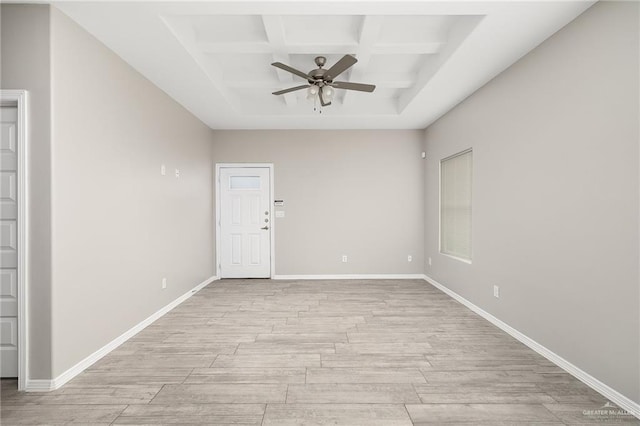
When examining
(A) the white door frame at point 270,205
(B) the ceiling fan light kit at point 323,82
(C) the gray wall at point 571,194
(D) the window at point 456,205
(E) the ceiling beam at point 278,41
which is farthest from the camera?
(A) the white door frame at point 270,205

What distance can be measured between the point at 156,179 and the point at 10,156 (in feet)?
4.78

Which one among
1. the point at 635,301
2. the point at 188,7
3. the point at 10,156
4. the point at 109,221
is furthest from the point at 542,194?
the point at 10,156

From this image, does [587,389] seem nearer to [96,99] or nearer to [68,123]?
[68,123]

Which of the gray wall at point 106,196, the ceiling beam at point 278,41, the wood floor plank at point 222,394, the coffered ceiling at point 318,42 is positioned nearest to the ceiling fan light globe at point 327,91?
the coffered ceiling at point 318,42

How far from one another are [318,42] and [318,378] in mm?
2883

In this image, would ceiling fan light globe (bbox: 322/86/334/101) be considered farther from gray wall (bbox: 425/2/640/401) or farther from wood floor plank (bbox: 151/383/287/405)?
wood floor plank (bbox: 151/383/287/405)

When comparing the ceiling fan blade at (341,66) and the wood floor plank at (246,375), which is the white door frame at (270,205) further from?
the wood floor plank at (246,375)

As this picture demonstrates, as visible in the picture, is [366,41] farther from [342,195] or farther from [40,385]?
[40,385]

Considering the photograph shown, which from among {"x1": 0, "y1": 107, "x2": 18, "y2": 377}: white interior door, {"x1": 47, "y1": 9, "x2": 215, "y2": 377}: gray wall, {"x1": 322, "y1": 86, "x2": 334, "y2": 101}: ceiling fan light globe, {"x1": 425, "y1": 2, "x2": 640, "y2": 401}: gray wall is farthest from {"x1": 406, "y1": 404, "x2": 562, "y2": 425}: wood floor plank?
{"x1": 322, "y1": 86, "x2": 334, "y2": 101}: ceiling fan light globe

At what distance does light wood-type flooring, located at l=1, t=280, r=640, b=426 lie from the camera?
1.92m

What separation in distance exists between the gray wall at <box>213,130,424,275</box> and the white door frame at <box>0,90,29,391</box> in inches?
138

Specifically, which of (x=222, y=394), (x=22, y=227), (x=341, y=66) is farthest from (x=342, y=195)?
(x=22, y=227)

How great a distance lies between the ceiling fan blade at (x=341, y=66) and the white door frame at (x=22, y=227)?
2335 millimetres

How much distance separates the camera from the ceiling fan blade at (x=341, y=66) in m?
2.74
